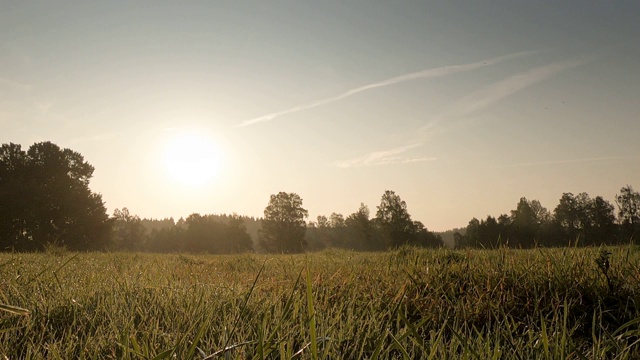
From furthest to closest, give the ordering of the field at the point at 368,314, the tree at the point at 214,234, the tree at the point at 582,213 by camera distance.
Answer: the tree at the point at 582,213 → the tree at the point at 214,234 → the field at the point at 368,314

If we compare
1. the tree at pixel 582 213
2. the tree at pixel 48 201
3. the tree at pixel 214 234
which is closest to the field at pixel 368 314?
the tree at pixel 48 201

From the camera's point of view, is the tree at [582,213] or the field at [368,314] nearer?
the field at [368,314]

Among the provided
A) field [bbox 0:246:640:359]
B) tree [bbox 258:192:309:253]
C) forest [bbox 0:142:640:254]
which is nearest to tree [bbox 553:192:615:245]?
forest [bbox 0:142:640:254]

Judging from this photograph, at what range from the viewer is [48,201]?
1398 inches

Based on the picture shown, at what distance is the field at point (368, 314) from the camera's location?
5.94ft

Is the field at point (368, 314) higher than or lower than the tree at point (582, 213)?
lower

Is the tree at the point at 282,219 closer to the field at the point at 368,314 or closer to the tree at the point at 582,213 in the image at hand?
the tree at the point at 582,213

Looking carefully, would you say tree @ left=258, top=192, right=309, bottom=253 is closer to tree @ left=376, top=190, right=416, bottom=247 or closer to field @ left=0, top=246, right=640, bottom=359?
tree @ left=376, top=190, right=416, bottom=247

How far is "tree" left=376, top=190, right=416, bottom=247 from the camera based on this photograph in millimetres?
74188

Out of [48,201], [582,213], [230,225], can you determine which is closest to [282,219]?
[230,225]

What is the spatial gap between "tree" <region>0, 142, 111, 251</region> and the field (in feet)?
114

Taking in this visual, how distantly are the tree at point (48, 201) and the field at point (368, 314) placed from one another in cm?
3487

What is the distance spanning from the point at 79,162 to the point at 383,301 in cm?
4541

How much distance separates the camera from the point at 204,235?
7306cm
